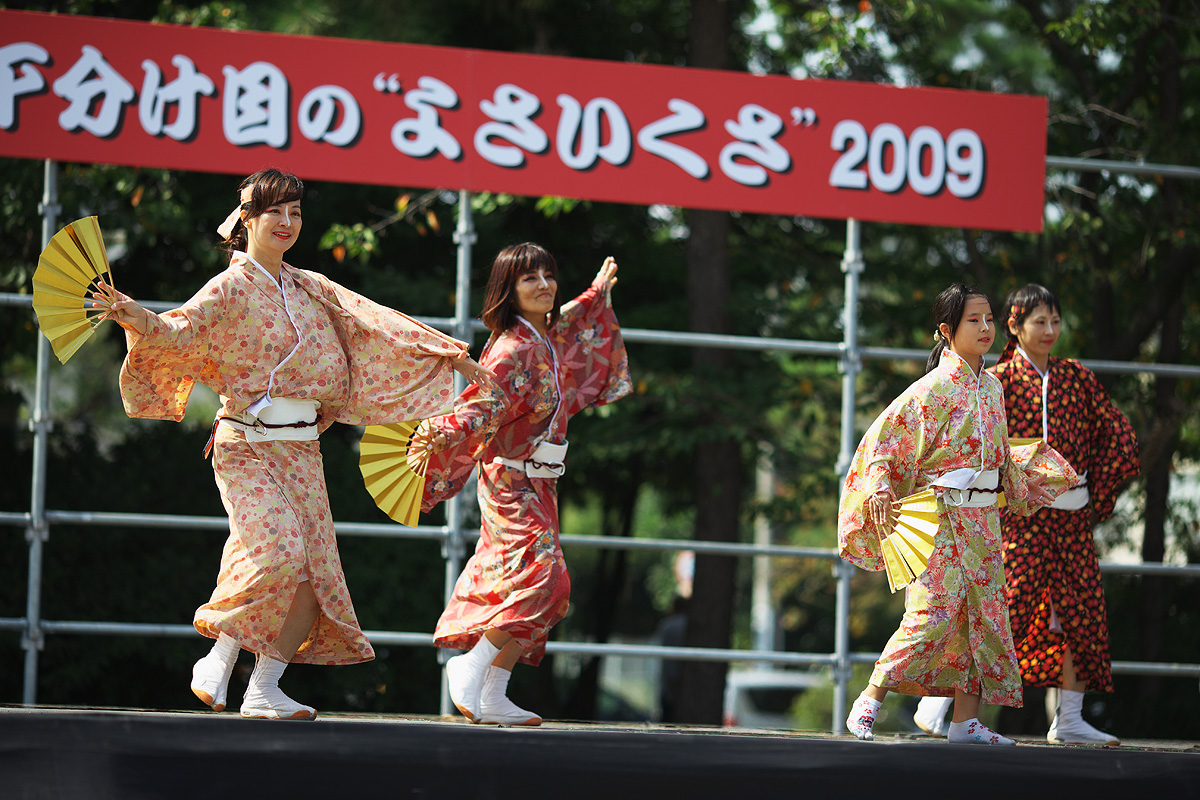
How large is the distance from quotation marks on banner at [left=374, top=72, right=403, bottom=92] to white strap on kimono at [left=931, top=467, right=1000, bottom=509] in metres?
2.53

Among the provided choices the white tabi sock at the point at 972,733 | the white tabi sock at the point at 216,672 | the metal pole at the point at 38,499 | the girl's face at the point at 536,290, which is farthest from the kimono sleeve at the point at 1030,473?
the metal pole at the point at 38,499

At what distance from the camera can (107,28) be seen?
437cm

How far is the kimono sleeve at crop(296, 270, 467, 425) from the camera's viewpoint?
11.5ft

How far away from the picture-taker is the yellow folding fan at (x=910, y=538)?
3379 mm

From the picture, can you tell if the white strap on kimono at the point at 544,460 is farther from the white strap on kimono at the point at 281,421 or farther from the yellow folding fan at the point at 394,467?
the white strap on kimono at the point at 281,421

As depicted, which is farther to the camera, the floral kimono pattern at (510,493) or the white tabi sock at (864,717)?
the floral kimono pattern at (510,493)

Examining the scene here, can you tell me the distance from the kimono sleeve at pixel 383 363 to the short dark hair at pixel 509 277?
0.22 meters

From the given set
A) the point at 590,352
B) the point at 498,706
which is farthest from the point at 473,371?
the point at 498,706

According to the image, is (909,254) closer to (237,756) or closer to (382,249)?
(382,249)

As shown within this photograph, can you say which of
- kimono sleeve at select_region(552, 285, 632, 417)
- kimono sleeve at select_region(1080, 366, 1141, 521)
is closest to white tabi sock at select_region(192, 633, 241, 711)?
kimono sleeve at select_region(552, 285, 632, 417)

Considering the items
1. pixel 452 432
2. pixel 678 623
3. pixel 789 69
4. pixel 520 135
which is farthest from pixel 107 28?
pixel 678 623

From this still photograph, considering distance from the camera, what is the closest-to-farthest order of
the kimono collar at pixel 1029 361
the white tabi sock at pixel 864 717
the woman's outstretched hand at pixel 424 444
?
the white tabi sock at pixel 864 717 → the woman's outstretched hand at pixel 424 444 → the kimono collar at pixel 1029 361

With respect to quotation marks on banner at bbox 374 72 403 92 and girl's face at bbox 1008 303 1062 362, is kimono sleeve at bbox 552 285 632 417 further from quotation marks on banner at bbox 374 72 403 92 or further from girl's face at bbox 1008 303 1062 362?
girl's face at bbox 1008 303 1062 362

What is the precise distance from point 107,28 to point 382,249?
9.21 feet
